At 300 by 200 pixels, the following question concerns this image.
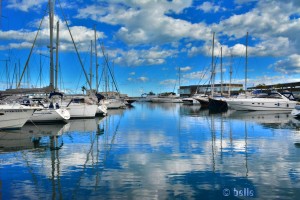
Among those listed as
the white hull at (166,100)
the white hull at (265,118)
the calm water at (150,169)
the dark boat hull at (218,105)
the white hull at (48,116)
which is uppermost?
the white hull at (166,100)

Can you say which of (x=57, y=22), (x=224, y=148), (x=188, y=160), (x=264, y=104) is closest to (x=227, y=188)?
(x=188, y=160)

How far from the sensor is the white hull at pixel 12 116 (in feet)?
80.0

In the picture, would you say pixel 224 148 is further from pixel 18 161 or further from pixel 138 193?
pixel 18 161

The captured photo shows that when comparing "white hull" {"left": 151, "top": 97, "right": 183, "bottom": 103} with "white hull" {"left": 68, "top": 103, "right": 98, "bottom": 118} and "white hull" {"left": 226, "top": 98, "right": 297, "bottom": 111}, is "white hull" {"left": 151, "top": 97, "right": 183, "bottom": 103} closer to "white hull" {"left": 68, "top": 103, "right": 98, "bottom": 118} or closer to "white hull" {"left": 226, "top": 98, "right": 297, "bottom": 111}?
"white hull" {"left": 226, "top": 98, "right": 297, "bottom": 111}

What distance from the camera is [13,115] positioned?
24.8m

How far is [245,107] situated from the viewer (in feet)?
175

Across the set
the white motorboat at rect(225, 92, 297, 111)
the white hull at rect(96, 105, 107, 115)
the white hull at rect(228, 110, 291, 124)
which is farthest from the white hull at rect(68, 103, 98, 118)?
the white motorboat at rect(225, 92, 297, 111)

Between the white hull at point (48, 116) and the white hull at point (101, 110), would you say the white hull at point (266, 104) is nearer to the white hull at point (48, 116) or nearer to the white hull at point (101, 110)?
the white hull at point (101, 110)

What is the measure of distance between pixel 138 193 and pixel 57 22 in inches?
1263

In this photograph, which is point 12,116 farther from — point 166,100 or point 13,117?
point 166,100

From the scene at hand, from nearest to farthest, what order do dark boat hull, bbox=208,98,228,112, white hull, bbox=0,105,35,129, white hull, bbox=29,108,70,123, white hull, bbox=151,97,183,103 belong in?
white hull, bbox=0,105,35,129, white hull, bbox=29,108,70,123, dark boat hull, bbox=208,98,228,112, white hull, bbox=151,97,183,103

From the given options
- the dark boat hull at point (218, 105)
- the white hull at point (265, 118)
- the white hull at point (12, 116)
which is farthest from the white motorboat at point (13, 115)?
the dark boat hull at point (218, 105)

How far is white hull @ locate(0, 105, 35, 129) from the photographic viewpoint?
960 inches

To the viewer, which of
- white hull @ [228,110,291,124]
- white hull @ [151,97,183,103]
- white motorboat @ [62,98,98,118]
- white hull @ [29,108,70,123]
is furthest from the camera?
white hull @ [151,97,183,103]
